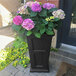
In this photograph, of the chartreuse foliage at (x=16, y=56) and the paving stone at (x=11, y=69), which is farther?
the chartreuse foliage at (x=16, y=56)

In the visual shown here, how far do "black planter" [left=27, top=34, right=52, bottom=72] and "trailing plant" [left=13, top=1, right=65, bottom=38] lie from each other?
111 mm

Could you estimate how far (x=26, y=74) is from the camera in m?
1.83

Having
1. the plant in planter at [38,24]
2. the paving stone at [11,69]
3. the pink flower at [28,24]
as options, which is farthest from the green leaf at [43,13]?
the paving stone at [11,69]

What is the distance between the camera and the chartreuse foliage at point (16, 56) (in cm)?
211

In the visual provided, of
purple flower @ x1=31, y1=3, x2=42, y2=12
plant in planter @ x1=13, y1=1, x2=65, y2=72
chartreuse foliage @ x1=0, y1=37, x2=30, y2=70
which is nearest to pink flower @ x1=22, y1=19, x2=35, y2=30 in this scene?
plant in planter @ x1=13, y1=1, x2=65, y2=72

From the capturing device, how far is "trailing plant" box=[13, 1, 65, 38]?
4.67 ft

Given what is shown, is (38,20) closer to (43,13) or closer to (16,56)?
(43,13)

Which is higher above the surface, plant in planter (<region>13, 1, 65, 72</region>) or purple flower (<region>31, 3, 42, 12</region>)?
purple flower (<region>31, 3, 42, 12</region>)

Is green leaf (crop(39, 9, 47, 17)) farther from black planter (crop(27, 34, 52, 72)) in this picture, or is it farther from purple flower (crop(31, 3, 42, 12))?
black planter (crop(27, 34, 52, 72))

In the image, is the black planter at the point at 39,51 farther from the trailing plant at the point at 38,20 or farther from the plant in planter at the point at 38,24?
the trailing plant at the point at 38,20

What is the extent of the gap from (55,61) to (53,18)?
1105 millimetres

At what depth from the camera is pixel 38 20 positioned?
1.51 m

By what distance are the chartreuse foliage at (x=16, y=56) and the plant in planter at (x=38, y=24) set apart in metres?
0.53

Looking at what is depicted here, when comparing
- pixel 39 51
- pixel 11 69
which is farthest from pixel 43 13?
pixel 11 69
